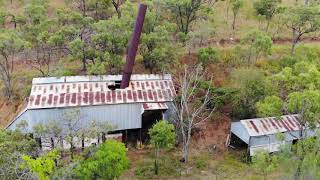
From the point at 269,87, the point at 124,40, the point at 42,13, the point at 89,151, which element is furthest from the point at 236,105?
the point at 42,13

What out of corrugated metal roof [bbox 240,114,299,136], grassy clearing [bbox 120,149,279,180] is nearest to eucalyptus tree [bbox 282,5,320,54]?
corrugated metal roof [bbox 240,114,299,136]

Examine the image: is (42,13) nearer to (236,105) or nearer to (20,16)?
(20,16)

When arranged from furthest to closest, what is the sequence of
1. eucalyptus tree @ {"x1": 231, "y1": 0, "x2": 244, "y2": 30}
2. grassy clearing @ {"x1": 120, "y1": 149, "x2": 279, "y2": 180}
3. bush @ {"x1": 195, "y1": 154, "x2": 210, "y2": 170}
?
1. eucalyptus tree @ {"x1": 231, "y1": 0, "x2": 244, "y2": 30}
2. bush @ {"x1": 195, "y1": 154, "x2": 210, "y2": 170}
3. grassy clearing @ {"x1": 120, "y1": 149, "x2": 279, "y2": 180}

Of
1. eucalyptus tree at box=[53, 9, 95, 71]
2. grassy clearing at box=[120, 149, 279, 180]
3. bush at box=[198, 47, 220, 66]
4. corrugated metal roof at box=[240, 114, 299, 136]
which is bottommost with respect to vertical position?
grassy clearing at box=[120, 149, 279, 180]

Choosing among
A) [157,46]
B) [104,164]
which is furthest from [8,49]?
[104,164]

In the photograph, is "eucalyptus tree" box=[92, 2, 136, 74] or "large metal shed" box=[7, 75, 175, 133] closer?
"large metal shed" box=[7, 75, 175, 133]

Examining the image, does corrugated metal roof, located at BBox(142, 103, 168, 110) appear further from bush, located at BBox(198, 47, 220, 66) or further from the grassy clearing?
bush, located at BBox(198, 47, 220, 66)

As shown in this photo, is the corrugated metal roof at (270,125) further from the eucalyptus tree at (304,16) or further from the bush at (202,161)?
the eucalyptus tree at (304,16)
